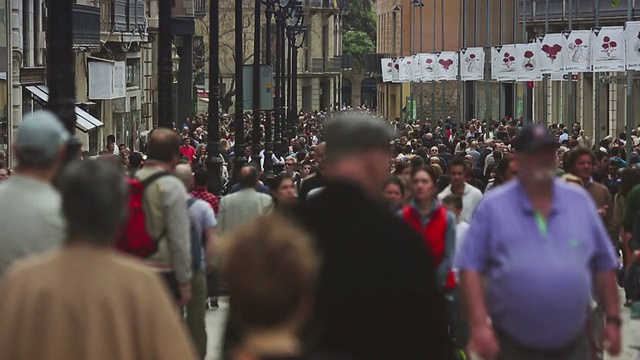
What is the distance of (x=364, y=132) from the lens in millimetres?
6242

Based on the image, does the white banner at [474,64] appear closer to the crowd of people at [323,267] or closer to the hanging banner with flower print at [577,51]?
the hanging banner with flower print at [577,51]

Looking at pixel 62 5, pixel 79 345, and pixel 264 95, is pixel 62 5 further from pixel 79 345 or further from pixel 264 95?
pixel 264 95

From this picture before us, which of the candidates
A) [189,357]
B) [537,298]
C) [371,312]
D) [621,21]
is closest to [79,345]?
[189,357]

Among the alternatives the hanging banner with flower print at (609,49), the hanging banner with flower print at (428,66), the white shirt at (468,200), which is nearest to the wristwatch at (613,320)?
the white shirt at (468,200)

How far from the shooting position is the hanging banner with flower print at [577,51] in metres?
35.6

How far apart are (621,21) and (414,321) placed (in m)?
52.0

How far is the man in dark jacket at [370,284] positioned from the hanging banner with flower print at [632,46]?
1009 inches

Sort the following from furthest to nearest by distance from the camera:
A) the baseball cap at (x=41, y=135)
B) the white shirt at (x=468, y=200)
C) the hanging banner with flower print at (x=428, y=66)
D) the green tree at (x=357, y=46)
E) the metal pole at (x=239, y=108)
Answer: the green tree at (x=357, y=46)
the hanging banner with flower print at (x=428, y=66)
the metal pole at (x=239, y=108)
the white shirt at (x=468, y=200)
the baseball cap at (x=41, y=135)

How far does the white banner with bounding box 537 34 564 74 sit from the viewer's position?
123ft

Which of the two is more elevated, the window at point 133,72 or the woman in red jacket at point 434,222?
the window at point 133,72

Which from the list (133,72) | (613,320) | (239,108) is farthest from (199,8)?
(613,320)

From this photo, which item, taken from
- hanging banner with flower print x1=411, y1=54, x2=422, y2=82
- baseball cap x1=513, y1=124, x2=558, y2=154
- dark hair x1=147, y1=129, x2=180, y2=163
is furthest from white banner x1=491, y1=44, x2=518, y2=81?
baseball cap x1=513, y1=124, x2=558, y2=154

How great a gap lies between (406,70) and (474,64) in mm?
9982

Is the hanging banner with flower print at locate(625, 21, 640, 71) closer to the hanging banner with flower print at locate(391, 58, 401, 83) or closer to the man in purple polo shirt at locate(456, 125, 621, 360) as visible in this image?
the man in purple polo shirt at locate(456, 125, 621, 360)
